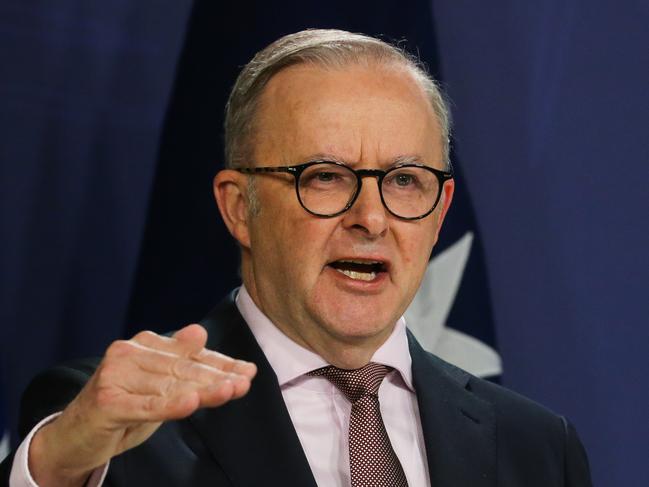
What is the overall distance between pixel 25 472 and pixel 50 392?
0.29 metres

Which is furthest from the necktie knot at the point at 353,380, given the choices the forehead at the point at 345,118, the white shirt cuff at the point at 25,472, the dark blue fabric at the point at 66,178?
the dark blue fabric at the point at 66,178

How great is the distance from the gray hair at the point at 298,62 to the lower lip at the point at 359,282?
0.28 m

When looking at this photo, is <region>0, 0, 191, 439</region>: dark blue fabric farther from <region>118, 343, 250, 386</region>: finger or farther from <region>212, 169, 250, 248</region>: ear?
<region>118, 343, 250, 386</region>: finger

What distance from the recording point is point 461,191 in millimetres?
2914

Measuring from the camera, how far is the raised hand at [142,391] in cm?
133

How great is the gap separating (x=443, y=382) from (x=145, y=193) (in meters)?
1.42

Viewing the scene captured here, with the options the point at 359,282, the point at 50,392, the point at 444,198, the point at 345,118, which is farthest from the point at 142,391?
the point at 444,198

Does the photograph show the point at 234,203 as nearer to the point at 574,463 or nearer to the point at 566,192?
the point at 574,463

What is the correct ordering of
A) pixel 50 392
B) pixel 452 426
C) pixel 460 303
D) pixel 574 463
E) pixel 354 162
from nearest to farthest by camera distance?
pixel 50 392, pixel 354 162, pixel 452 426, pixel 574 463, pixel 460 303

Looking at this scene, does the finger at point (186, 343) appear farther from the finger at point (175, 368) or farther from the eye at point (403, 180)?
the eye at point (403, 180)

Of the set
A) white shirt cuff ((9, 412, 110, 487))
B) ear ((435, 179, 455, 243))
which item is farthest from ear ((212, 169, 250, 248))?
white shirt cuff ((9, 412, 110, 487))

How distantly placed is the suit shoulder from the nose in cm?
48

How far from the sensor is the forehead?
6.19ft

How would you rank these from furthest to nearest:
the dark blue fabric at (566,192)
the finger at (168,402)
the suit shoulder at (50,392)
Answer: the dark blue fabric at (566,192) → the suit shoulder at (50,392) → the finger at (168,402)
